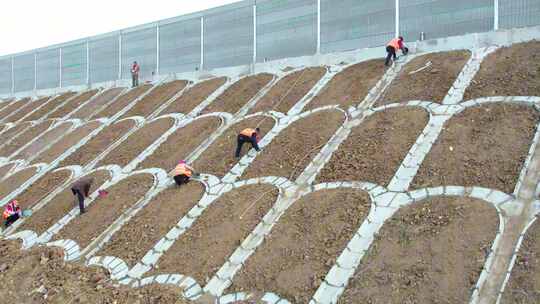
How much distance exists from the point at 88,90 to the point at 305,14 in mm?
16678

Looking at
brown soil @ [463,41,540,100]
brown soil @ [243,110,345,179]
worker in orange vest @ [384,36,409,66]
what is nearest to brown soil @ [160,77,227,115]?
brown soil @ [243,110,345,179]

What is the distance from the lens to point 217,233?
996cm

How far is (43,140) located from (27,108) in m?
10.8

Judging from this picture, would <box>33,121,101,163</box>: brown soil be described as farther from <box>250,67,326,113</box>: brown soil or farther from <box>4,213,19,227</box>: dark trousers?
<box>250,67,326,113</box>: brown soil

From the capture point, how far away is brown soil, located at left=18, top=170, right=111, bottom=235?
13.2 metres

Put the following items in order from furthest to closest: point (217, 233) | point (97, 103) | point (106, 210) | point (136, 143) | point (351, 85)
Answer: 1. point (97, 103)
2. point (136, 143)
3. point (351, 85)
4. point (106, 210)
5. point (217, 233)

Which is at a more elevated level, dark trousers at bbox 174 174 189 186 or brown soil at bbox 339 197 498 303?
dark trousers at bbox 174 174 189 186

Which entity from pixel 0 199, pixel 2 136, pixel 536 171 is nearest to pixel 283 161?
pixel 536 171

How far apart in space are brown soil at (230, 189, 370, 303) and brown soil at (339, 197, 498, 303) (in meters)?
0.70

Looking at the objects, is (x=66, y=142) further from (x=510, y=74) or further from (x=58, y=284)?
(x=510, y=74)

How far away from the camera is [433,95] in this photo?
41.7ft

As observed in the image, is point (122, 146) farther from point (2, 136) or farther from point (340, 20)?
point (2, 136)

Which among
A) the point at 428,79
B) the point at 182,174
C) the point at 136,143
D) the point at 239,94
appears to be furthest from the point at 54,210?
the point at 428,79

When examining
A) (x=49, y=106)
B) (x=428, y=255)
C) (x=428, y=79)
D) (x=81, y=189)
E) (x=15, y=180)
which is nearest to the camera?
(x=428, y=255)
